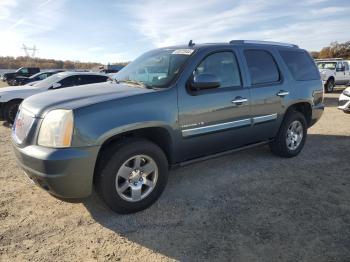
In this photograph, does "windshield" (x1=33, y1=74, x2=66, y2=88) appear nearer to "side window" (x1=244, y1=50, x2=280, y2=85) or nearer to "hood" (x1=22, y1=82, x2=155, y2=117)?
"hood" (x1=22, y1=82, x2=155, y2=117)

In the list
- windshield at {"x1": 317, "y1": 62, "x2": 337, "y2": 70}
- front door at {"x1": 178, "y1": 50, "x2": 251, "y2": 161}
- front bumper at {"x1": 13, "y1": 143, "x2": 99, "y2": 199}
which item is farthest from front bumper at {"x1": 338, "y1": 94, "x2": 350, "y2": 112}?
windshield at {"x1": 317, "y1": 62, "x2": 337, "y2": 70}

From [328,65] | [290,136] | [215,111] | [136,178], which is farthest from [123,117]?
[328,65]

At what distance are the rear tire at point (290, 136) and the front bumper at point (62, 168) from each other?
340cm

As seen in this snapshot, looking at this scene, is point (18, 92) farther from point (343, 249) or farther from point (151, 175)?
point (343, 249)

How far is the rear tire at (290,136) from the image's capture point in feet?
18.5

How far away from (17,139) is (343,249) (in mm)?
3445

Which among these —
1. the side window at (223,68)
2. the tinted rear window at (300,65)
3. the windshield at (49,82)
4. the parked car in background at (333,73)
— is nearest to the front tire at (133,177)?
the side window at (223,68)

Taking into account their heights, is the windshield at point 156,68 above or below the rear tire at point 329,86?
above

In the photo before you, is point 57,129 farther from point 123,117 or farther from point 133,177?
point 133,177

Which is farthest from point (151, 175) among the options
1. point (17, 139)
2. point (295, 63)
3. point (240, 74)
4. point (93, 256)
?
point (295, 63)

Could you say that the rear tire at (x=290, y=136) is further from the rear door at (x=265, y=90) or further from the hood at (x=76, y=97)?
the hood at (x=76, y=97)

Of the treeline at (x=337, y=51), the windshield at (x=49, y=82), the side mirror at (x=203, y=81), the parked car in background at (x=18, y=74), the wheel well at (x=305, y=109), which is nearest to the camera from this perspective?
the side mirror at (x=203, y=81)

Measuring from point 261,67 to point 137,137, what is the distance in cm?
242

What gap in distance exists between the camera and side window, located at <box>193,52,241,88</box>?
4.43 m
